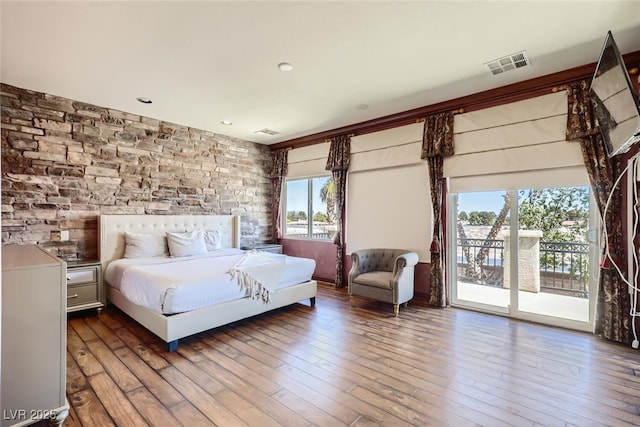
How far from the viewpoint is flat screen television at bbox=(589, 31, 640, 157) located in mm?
2109

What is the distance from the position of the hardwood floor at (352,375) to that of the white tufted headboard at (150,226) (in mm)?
1007

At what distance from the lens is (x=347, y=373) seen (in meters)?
2.51

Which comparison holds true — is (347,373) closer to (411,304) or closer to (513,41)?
(411,304)

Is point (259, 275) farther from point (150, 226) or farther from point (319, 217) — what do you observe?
point (319, 217)

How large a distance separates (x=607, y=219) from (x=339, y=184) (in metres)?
3.50

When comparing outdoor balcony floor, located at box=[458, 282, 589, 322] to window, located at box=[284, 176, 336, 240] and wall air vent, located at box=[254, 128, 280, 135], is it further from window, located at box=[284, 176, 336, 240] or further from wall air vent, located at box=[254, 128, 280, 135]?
wall air vent, located at box=[254, 128, 280, 135]

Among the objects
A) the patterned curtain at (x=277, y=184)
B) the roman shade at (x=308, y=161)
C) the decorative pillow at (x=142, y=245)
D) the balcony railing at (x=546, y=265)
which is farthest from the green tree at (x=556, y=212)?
the decorative pillow at (x=142, y=245)

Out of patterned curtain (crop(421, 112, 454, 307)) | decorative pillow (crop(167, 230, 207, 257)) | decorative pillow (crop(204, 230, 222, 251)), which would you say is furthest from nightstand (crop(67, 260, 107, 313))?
patterned curtain (crop(421, 112, 454, 307))

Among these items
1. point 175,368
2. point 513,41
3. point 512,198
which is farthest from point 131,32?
point 512,198

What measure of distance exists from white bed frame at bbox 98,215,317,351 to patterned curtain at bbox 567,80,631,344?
10.7 feet

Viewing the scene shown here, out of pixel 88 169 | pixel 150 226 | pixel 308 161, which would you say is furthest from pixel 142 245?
pixel 308 161

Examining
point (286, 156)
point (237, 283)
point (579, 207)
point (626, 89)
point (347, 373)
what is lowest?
point (347, 373)

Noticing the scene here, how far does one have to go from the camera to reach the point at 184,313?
298cm

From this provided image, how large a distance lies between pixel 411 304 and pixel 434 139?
7.72 feet
